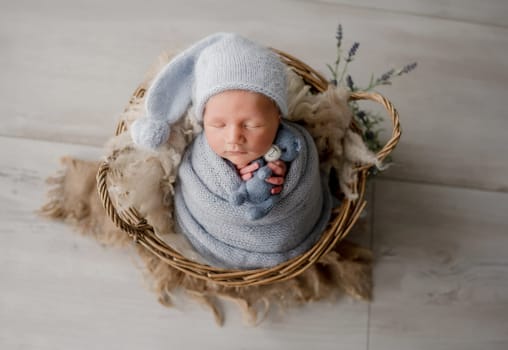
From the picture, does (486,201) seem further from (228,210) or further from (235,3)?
(235,3)

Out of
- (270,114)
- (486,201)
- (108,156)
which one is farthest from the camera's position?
(486,201)

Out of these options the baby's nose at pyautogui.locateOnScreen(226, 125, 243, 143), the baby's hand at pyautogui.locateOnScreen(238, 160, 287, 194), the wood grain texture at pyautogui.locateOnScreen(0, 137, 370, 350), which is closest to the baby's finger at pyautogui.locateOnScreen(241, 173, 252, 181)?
the baby's hand at pyautogui.locateOnScreen(238, 160, 287, 194)

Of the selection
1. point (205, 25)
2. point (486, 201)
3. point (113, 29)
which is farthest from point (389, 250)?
point (113, 29)

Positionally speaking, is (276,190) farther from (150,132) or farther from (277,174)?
(150,132)

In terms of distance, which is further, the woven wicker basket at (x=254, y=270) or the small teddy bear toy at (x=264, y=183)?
the woven wicker basket at (x=254, y=270)

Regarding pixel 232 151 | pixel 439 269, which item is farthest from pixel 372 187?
pixel 232 151

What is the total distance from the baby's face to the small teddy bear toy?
0.11ft

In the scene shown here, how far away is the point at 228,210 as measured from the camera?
0.99 m

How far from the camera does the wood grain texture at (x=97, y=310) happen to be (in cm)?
126

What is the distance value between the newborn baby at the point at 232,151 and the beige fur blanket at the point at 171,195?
45mm

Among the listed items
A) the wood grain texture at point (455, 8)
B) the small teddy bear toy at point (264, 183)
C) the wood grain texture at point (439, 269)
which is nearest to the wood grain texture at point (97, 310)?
the wood grain texture at point (439, 269)

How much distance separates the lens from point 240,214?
3.25 ft

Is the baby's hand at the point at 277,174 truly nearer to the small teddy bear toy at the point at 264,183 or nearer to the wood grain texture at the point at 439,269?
the small teddy bear toy at the point at 264,183

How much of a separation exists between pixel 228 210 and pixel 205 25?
694 mm
